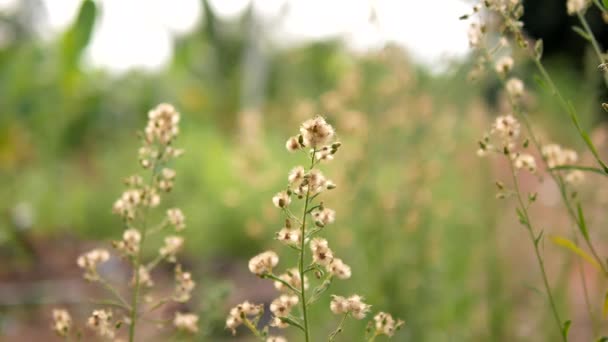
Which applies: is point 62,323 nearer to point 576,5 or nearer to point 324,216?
point 324,216

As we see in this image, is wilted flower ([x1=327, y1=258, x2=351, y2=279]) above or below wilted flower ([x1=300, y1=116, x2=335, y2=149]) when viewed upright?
below

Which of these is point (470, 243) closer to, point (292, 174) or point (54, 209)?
point (292, 174)

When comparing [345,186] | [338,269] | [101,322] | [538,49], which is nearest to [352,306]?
[338,269]

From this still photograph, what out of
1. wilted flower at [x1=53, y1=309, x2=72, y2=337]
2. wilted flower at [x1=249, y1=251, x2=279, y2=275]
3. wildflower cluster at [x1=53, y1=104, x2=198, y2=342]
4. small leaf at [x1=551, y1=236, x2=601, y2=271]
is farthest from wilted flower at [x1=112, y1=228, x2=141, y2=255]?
small leaf at [x1=551, y1=236, x2=601, y2=271]

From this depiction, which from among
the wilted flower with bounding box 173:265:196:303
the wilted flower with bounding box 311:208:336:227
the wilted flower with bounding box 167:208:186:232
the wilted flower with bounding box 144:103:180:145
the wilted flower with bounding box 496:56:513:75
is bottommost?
the wilted flower with bounding box 311:208:336:227

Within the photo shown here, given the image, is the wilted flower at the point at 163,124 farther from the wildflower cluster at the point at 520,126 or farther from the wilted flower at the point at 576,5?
the wilted flower at the point at 576,5

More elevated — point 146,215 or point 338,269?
point 146,215

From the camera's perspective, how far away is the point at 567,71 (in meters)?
7.07

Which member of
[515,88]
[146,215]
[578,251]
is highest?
[515,88]

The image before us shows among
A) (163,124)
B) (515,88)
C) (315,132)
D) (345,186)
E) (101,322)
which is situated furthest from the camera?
(345,186)

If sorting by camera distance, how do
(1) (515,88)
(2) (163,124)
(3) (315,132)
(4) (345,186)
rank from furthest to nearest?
(4) (345,186) → (1) (515,88) → (2) (163,124) → (3) (315,132)

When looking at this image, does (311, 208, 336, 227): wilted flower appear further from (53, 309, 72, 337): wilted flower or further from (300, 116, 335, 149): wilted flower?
(53, 309, 72, 337): wilted flower

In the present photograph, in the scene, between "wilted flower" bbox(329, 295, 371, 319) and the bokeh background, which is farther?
the bokeh background

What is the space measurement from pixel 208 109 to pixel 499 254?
605cm
